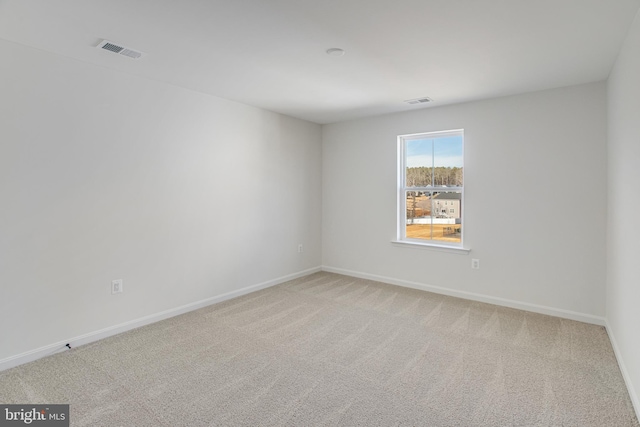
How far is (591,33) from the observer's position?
7.54 ft

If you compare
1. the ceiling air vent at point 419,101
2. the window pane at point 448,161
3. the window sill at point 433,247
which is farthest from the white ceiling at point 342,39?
the window sill at point 433,247

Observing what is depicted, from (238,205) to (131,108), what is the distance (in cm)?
158

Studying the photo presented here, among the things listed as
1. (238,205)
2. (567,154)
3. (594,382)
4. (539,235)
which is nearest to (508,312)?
(539,235)

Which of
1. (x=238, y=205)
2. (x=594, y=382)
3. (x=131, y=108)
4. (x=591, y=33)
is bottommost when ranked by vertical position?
(x=594, y=382)

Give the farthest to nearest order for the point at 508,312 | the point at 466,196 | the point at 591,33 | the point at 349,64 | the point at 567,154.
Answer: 1. the point at 466,196
2. the point at 508,312
3. the point at 567,154
4. the point at 349,64
5. the point at 591,33

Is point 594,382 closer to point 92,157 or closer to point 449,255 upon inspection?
point 449,255

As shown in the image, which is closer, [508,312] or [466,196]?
[508,312]

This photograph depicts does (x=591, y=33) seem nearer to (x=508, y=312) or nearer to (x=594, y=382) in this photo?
(x=594, y=382)

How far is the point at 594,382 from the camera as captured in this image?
230 centimetres

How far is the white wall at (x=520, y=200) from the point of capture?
3348mm

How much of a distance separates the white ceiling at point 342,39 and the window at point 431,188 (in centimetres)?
99

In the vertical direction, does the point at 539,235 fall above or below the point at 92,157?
below

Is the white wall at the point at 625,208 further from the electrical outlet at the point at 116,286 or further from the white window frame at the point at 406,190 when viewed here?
the electrical outlet at the point at 116,286

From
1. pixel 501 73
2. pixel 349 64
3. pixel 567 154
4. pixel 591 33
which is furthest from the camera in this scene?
pixel 567 154
